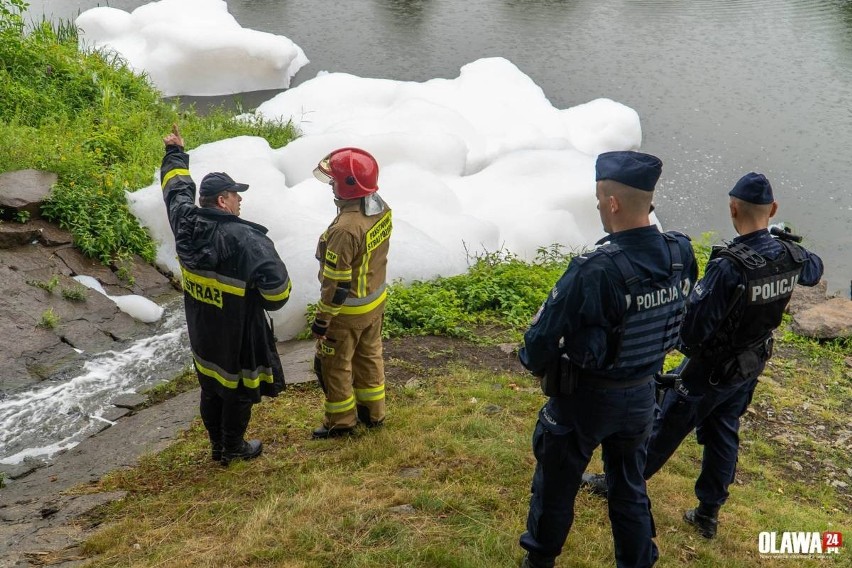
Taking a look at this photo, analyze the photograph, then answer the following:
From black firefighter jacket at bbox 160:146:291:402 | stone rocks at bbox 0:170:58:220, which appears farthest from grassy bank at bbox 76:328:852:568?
stone rocks at bbox 0:170:58:220

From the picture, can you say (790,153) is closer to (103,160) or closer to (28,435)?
(103,160)

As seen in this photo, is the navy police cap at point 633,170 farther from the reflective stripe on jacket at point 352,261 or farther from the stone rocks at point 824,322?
the stone rocks at point 824,322

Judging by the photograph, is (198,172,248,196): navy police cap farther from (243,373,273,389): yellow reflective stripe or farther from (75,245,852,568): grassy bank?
(75,245,852,568): grassy bank

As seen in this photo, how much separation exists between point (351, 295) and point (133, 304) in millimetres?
3925

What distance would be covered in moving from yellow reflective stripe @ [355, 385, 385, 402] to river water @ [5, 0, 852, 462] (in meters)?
8.04

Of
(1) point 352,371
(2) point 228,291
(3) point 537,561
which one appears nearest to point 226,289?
(2) point 228,291

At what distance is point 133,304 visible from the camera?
788 cm

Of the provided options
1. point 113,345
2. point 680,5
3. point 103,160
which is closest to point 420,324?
point 113,345

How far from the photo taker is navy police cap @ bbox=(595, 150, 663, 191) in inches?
129

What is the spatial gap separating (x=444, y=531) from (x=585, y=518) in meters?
0.81

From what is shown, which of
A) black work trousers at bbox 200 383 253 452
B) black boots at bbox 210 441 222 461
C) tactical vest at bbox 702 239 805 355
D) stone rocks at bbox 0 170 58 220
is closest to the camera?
tactical vest at bbox 702 239 805 355

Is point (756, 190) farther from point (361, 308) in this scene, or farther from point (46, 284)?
point (46, 284)

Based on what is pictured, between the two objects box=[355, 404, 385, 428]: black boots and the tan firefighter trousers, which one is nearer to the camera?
the tan firefighter trousers

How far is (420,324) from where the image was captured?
7.47 metres
